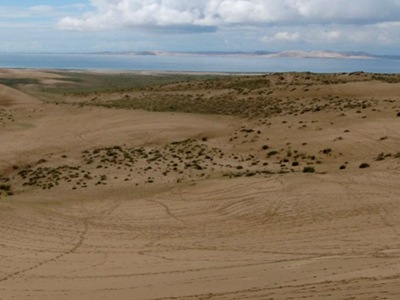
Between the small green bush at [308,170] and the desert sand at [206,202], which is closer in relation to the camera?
the desert sand at [206,202]

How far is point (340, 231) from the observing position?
1697cm

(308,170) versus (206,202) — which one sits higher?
(308,170)

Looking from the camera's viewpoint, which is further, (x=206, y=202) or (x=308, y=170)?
(x=308, y=170)

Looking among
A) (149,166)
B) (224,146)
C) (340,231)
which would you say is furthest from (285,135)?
(340,231)

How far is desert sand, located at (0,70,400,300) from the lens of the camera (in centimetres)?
1302

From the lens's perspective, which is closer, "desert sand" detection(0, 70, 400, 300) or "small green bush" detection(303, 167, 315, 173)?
"desert sand" detection(0, 70, 400, 300)

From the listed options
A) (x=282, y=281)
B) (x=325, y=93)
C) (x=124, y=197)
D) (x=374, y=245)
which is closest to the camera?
(x=282, y=281)

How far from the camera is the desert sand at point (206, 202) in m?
13.0

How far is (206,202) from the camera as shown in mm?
21406

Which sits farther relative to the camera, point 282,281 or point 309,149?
point 309,149

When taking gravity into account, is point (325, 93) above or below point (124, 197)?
above

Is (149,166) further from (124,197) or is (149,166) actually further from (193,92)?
(193,92)

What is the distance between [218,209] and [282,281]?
813cm

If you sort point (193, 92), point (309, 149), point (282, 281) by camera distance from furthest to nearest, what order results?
point (193, 92)
point (309, 149)
point (282, 281)
